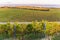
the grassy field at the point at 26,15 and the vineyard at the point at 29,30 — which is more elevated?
the grassy field at the point at 26,15

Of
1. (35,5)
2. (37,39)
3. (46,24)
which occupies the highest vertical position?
(35,5)

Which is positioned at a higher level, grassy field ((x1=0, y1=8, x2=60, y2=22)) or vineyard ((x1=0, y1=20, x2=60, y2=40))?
grassy field ((x1=0, y1=8, x2=60, y2=22))

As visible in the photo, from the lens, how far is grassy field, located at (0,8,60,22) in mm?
2648

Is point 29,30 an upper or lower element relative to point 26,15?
lower

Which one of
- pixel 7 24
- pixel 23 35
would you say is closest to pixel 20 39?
pixel 23 35

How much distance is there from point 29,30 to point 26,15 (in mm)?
176

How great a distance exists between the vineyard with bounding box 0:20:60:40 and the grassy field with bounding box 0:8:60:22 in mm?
57

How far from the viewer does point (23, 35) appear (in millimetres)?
2654

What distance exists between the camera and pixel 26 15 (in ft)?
8.71

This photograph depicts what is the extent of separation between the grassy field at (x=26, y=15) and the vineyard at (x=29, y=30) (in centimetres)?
6

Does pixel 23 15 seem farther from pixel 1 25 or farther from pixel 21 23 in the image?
pixel 1 25

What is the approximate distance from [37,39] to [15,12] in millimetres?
405

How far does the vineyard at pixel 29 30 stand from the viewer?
8.68 feet

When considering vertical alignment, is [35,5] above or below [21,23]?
above
